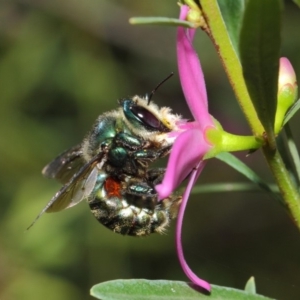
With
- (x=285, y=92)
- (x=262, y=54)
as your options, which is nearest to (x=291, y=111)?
(x=285, y=92)

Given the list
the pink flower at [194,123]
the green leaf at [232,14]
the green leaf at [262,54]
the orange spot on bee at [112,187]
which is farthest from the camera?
the orange spot on bee at [112,187]

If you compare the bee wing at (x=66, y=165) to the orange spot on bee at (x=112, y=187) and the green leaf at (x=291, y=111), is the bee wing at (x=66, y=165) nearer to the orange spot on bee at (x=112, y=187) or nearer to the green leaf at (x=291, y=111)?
the orange spot on bee at (x=112, y=187)

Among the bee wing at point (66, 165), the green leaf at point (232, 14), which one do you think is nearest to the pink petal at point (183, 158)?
the green leaf at point (232, 14)

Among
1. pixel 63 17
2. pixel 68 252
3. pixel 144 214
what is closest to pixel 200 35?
pixel 63 17

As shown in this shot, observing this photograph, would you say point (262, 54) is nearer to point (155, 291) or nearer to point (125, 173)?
point (155, 291)

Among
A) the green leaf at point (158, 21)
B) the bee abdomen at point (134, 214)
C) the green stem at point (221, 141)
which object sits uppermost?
the green leaf at point (158, 21)

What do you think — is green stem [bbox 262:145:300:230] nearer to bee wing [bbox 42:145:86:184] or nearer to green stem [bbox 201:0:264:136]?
green stem [bbox 201:0:264:136]

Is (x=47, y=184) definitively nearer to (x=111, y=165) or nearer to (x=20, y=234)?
(x=20, y=234)
